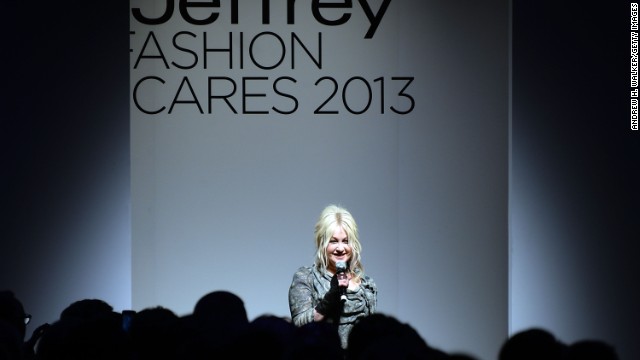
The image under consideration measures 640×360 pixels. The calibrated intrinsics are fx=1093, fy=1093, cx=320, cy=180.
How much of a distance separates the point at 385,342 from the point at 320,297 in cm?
298

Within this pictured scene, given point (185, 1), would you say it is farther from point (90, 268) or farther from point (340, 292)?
point (340, 292)

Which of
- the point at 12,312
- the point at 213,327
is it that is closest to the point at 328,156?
the point at 12,312

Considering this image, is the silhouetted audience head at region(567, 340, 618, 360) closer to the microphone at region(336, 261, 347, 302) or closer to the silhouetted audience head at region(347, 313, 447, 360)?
the silhouetted audience head at region(347, 313, 447, 360)

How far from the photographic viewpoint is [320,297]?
494 cm

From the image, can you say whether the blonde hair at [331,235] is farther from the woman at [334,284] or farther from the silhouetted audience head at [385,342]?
the silhouetted audience head at [385,342]

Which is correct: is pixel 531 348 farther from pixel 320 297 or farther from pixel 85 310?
pixel 320 297

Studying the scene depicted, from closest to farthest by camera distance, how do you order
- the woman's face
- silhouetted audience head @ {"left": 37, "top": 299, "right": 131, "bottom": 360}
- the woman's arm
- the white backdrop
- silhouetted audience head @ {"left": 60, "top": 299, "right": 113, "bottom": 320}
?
silhouetted audience head @ {"left": 37, "top": 299, "right": 131, "bottom": 360}, silhouetted audience head @ {"left": 60, "top": 299, "right": 113, "bottom": 320}, the woman's arm, the woman's face, the white backdrop

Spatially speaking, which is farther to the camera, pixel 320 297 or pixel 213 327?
pixel 320 297

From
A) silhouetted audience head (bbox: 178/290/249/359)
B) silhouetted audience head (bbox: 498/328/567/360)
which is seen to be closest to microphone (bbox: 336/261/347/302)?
silhouetted audience head (bbox: 178/290/249/359)

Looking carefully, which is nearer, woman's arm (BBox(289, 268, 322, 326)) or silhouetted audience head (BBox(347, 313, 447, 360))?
silhouetted audience head (BBox(347, 313, 447, 360))

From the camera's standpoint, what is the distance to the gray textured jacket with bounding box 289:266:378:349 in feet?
15.9

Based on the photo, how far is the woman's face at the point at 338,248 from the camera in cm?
504

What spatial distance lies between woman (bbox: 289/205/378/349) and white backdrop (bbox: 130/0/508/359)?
1.55 metres

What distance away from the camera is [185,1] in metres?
6.60
